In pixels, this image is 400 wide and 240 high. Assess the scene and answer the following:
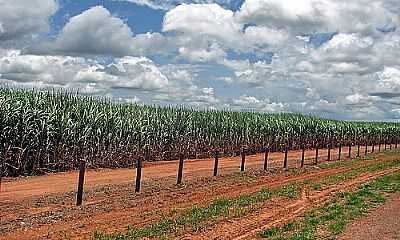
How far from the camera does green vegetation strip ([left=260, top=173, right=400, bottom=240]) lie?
11763mm

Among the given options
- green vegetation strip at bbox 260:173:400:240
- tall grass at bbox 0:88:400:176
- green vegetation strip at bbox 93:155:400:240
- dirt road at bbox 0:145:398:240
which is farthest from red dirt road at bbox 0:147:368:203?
green vegetation strip at bbox 260:173:400:240

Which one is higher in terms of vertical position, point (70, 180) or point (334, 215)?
point (334, 215)

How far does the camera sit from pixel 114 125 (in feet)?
102

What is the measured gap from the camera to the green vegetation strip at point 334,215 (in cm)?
1176

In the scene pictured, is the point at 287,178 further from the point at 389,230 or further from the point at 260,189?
the point at 389,230

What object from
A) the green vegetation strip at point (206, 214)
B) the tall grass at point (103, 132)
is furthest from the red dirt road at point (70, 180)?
the green vegetation strip at point (206, 214)

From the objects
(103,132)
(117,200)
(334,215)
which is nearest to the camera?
(334,215)

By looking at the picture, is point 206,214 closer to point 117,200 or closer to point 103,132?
point 117,200

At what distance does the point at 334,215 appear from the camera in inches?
567

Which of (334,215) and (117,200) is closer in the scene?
(334,215)

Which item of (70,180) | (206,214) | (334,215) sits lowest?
(70,180)

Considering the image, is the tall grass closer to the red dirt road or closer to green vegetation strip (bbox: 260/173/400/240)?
the red dirt road

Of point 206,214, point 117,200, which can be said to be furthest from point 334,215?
point 117,200

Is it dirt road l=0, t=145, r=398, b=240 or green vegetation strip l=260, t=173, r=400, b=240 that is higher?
green vegetation strip l=260, t=173, r=400, b=240
